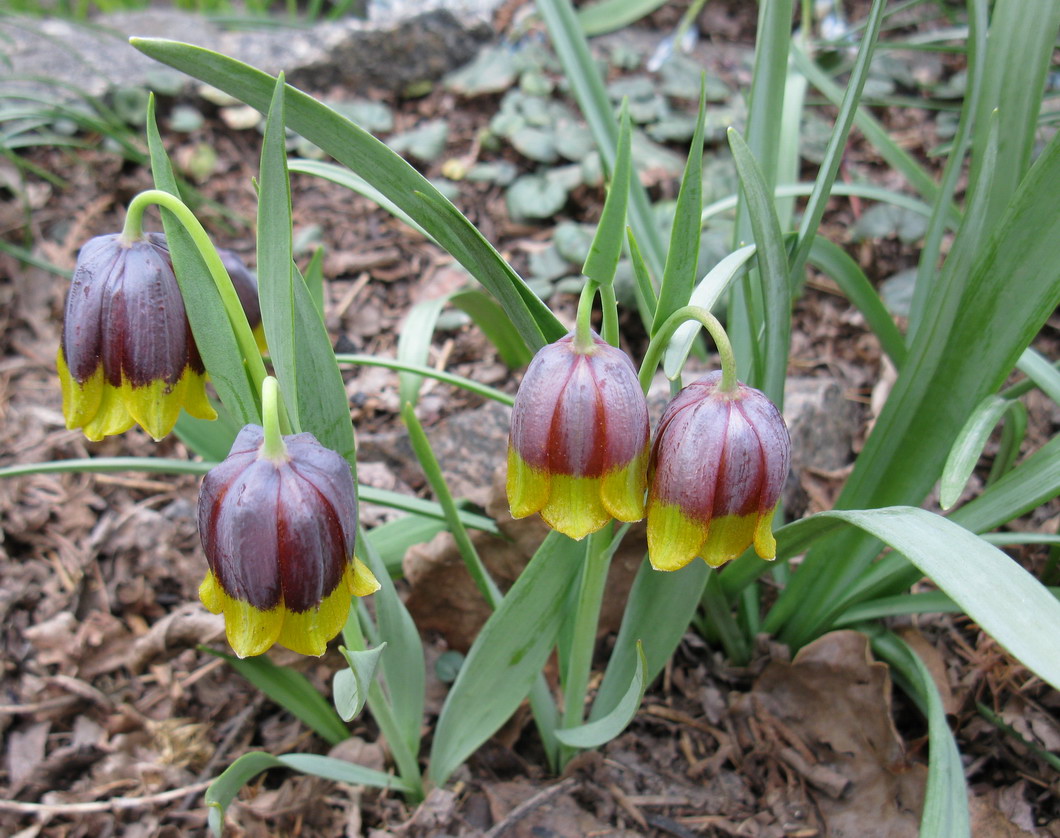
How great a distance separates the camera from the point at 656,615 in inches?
47.7

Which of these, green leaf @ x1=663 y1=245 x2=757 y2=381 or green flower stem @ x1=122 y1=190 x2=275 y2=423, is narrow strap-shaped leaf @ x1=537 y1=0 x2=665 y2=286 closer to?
green leaf @ x1=663 y1=245 x2=757 y2=381

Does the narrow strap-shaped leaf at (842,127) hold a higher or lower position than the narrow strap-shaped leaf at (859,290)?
higher

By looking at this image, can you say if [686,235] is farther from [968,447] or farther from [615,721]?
[615,721]

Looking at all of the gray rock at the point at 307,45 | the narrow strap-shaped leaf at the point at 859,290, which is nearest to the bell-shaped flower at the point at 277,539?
the narrow strap-shaped leaf at the point at 859,290

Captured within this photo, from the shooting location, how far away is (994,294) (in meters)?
1.17

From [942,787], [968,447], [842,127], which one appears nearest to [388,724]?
[942,787]

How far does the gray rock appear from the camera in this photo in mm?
2846

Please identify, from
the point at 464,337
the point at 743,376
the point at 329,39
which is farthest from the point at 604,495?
the point at 329,39

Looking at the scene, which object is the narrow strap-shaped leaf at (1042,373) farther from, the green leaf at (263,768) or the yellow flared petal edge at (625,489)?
the green leaf at (263,768)

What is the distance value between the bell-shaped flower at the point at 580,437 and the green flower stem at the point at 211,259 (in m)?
0.30

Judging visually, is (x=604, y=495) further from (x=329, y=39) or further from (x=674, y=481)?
(x=329, y=39)

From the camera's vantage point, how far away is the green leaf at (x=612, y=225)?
880mm

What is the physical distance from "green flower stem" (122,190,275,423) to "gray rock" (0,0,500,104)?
2.10 m

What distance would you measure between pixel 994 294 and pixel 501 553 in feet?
2.92
